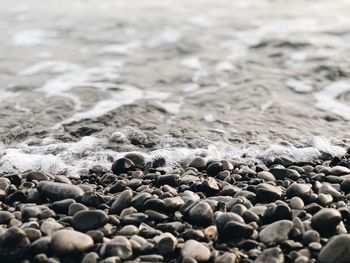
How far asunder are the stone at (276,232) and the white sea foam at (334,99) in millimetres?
2850

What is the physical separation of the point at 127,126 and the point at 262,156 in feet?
5.05

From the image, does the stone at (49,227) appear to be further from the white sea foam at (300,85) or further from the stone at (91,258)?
the white sea foam at (300,85)

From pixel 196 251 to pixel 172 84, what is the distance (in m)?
4.21

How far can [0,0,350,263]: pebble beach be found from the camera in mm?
3234

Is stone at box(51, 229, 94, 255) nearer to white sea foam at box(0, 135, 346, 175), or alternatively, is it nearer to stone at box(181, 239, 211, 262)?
stone at box(181, 239, 211, 262)

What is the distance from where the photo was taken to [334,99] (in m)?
6.39

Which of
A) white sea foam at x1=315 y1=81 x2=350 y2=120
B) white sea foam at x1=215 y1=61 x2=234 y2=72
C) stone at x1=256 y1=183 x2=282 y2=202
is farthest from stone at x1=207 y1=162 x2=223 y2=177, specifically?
white sea foam at x1=215 y1=61 x2=234 y2=72

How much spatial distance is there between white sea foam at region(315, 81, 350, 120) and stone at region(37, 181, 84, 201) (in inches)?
129

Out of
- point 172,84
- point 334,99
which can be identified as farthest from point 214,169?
point 172,84

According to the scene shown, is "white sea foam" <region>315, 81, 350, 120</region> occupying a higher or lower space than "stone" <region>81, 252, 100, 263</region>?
lower

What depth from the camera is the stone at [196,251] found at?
304cm

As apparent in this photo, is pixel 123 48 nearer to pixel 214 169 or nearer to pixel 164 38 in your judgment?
pixel 164 38

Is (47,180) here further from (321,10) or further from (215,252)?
(321,10)

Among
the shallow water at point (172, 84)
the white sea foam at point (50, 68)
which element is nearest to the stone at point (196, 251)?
the shallow water at point (172, 84)
